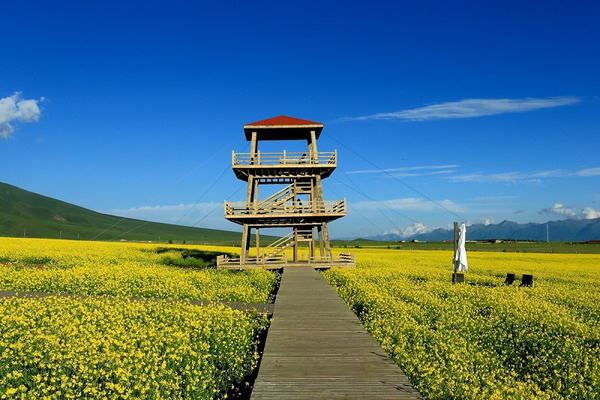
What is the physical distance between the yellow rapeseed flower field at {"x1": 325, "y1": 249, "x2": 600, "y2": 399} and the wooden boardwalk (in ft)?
2.18

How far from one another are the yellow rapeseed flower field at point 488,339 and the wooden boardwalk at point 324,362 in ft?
2.18

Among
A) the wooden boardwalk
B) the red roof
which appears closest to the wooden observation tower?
the red roof

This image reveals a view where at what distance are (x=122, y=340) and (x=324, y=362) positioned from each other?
201 inches

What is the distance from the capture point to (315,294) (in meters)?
17.6

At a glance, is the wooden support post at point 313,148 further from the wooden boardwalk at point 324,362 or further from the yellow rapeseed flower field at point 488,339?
the wooden boardwalk at point 324,362

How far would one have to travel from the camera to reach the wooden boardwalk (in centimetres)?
709

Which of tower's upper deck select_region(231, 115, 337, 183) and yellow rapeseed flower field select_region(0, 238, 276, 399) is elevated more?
tower's upper deck select_region(231, 115, 337, 183)

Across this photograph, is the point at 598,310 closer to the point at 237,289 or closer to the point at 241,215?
the point at 237,289

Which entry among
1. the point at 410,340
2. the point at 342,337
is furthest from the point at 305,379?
the point at 410,340

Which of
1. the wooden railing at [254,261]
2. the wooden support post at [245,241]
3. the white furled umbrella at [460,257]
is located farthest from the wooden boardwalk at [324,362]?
the wooden support post at [245,241]

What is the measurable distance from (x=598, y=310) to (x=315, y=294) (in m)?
11.4

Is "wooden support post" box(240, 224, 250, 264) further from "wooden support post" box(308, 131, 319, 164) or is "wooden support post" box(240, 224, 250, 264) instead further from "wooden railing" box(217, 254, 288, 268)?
"wooden support post" box(308, 131, 319, 164)

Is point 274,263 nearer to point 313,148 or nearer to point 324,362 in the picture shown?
point 313,148

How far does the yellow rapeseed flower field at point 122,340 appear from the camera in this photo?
7816mm
